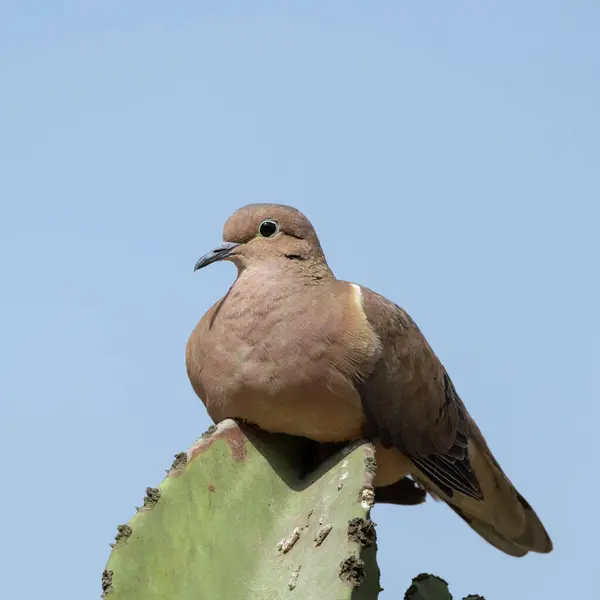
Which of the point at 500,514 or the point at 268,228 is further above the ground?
the point at 268,228

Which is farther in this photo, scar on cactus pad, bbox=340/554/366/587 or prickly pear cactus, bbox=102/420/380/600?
prickly pear cactus, bbox=102/420/380/600

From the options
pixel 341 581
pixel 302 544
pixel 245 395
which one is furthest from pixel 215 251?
pixel 341 581

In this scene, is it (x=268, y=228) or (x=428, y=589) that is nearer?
(x=428, y=589)

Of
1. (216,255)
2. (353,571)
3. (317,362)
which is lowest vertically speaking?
(353,571)

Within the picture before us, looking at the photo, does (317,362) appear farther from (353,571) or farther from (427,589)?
(353,571)

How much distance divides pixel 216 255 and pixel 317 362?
59cm

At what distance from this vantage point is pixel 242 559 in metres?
2.68

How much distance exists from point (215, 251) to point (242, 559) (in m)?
1.20

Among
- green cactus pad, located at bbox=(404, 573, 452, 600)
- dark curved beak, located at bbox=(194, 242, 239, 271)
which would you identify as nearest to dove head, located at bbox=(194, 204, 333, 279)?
dark curved beak, located at bbox=(194, 242, 239, 271)

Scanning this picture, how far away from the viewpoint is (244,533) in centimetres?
277

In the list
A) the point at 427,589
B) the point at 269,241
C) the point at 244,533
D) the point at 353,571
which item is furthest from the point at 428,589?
the point at 269,241

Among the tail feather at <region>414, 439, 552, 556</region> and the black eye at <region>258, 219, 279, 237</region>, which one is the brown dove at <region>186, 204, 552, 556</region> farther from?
the tail feather at <region>414, 439, 552, 556</region>

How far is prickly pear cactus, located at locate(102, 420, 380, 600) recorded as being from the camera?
96.2 inches

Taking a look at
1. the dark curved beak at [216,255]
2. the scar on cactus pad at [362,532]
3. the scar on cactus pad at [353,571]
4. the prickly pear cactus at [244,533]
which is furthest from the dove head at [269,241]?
the scar on cactus pad at [353,571]
